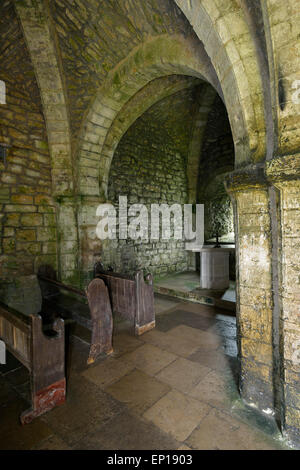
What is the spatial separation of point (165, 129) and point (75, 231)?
3896 mm

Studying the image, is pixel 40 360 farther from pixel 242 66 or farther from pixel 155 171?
pixel 155 171

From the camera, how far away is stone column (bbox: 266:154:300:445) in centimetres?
147

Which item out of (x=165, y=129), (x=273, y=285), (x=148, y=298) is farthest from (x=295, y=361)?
(x=165, y=129)

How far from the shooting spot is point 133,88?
3910 millimetres

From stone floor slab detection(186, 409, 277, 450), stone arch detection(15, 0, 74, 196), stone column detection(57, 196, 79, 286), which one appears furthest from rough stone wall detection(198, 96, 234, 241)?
stone floor slab detection(186, 409, 277, 450)

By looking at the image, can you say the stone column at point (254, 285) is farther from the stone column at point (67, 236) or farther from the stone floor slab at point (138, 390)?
the stone column at point (67, 236)

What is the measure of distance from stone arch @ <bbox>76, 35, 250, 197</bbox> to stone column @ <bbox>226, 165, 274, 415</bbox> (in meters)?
0.33

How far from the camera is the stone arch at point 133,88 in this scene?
2.54 meters

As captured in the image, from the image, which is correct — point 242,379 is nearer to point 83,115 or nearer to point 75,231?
point 75,231

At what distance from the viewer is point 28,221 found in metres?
4.08

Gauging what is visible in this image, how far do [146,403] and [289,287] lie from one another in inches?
56.9

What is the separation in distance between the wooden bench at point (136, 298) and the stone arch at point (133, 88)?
1979 millimetres

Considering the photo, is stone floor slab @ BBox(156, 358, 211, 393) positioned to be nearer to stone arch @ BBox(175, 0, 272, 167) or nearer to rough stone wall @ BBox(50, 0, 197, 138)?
stone arch @ BBox(175, 0, 272, 167)

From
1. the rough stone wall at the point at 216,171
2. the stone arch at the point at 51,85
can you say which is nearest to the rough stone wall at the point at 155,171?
the rough stone wall at the point at 216,171
